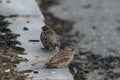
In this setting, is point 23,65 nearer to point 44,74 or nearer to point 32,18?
point 44,74

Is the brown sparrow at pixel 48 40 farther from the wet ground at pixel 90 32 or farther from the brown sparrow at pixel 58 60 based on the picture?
the wet ground at pixel 90 32

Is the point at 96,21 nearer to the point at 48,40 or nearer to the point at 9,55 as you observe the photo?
the point at 48,40

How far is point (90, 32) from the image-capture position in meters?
12.3

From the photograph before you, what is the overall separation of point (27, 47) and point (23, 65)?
85 centimetres

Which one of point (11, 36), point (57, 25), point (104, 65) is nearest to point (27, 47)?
point (11, 36)

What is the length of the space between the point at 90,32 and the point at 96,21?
0.92 metres

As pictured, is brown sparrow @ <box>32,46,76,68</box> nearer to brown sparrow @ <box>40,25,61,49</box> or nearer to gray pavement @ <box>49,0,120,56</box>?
brown sparrow @ <box>40,25,61,49</box>

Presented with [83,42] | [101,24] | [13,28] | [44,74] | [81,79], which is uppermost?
[101,24]

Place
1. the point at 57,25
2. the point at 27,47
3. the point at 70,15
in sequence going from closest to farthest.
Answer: the point at 27,47
the point at 57,25
the point at 70,15

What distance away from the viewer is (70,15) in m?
13.7

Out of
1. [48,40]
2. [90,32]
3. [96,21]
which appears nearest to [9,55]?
[48,40]

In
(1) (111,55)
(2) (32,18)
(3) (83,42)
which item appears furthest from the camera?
(3) (83,42)

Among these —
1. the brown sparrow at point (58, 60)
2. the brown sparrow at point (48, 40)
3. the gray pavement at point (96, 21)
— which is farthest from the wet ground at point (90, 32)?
the brown sparrow at point (58, 60)

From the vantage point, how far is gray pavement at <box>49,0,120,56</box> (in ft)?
37.2
